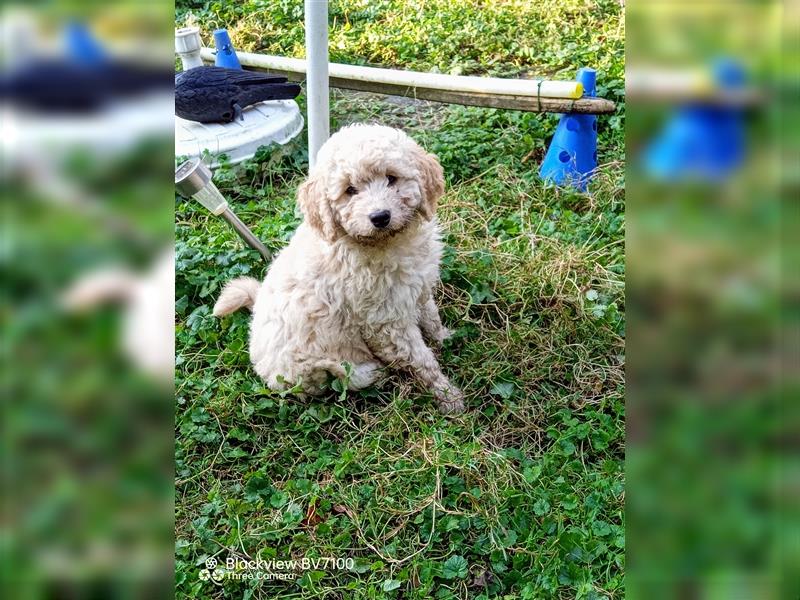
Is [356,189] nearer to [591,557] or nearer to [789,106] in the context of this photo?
[591,557]

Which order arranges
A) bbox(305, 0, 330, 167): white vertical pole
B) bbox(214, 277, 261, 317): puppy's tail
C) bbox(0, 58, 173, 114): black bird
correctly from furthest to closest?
bbox(214, 277, 261, 317): puppy's tail < bbox(305, 0, 330, 167): white vertical pole < bbox(0, 58, 173, 114): black bird

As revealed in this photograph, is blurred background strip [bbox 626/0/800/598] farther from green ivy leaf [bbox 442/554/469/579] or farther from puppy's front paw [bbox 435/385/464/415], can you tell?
puppy's front paw [bbox 435/385/464/415]

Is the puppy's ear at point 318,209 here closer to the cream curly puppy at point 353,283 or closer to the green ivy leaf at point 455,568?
the cream curly puppy at point 353,283

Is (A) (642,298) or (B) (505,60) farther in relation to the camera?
(B) (505,60)

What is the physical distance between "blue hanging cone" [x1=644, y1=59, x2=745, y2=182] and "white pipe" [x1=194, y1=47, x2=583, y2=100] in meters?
2.66

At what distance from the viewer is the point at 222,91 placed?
393 cm

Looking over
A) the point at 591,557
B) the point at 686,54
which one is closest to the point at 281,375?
the point at 591,557

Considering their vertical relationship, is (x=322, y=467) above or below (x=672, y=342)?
below

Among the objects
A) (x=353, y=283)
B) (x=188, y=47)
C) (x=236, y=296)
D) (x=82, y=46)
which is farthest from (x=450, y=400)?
(x=188, y=47)

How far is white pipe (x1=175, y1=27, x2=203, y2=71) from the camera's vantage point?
12.7 ft

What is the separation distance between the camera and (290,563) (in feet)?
7.58

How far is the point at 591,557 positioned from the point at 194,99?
9.46 feet

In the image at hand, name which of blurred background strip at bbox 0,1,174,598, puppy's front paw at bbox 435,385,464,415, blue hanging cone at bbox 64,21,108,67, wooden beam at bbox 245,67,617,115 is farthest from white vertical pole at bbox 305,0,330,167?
blue hanging cone at bbox 64,21,108,67

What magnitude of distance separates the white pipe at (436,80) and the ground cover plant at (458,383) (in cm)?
17
